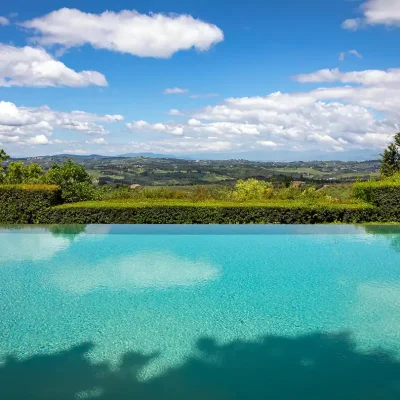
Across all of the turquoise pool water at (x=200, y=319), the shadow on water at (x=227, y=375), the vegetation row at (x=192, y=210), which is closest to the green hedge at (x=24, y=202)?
the vegetation row at (x=192, y=210)

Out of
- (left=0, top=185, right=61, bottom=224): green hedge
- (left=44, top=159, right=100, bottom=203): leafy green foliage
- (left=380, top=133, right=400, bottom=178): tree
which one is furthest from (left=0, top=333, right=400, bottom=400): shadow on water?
(left=380, top=133, right=400, bottom=178): tree

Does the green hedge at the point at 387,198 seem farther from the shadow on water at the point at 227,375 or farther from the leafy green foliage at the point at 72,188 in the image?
the leafy green foliage at the point at 72,188

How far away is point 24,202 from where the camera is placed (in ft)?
46.2

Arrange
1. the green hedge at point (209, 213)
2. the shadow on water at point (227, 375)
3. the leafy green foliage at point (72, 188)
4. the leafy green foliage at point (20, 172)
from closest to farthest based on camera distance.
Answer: the shadow on water at point (227, 375) < the green hedge at point (209, 213) < the leafy green foliage at point (72, 188) < the leafy green foliage at point (20, 172)

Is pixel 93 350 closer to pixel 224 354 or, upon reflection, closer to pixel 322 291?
pixel 224 354

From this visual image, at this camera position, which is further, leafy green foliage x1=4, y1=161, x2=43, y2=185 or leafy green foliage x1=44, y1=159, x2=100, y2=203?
leafy green foliage x1=4, y1=161, x2=43, y2=185

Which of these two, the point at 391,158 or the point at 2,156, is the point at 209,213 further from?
the point at 391,158

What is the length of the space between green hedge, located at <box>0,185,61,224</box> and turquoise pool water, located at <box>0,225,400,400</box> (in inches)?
100

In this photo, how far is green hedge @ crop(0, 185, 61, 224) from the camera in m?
14.0

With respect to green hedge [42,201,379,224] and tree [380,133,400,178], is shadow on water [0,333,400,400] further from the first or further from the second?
tree [380,133,400,178]

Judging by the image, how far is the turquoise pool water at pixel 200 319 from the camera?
4.75 m

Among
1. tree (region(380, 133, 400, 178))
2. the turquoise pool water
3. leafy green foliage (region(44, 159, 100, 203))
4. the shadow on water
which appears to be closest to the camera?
the shadow on water

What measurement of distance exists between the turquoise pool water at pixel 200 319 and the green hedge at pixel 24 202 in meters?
2.55

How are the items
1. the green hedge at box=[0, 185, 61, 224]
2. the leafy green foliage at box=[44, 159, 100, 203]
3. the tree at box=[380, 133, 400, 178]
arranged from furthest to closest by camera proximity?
the tree at box=[380, 133, 400, 178] → the leafy green foliage at box=[44, 159, 100, 203] → the green hedge at box=[0, 185, 61, 224]
